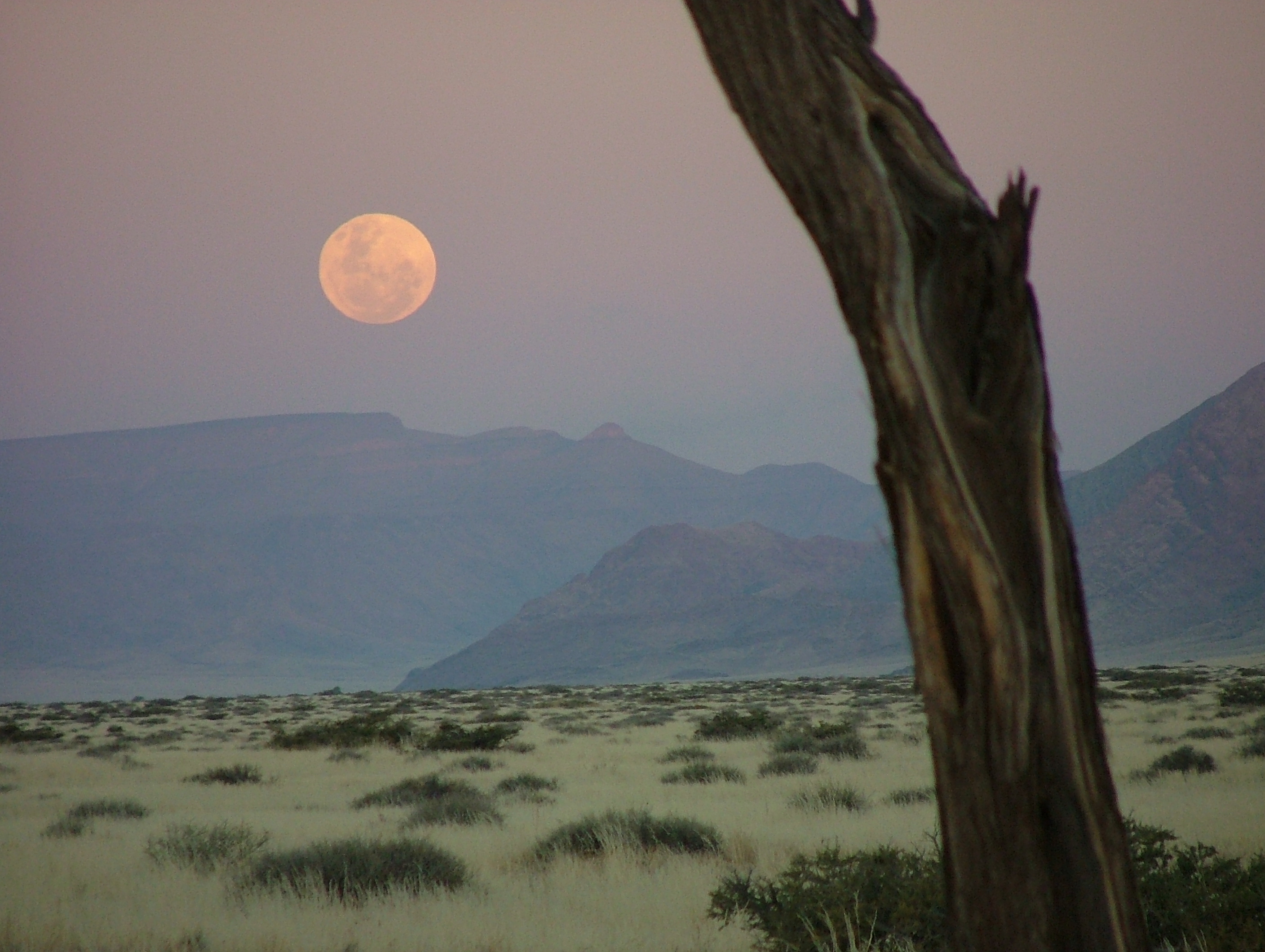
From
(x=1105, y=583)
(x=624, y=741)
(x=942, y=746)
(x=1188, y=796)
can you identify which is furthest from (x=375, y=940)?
(x=1105, y=583)

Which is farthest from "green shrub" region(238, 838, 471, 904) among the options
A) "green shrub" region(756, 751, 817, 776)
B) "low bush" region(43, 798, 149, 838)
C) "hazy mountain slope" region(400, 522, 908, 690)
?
"hazy mountain slope" region(400, 522, 908, 690)

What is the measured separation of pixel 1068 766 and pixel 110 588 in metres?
209

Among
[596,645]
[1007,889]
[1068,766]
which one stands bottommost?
[596,645]

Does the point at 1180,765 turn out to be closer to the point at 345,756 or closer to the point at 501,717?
the point at 345,756

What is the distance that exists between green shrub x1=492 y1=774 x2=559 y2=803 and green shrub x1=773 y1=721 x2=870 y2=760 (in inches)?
170

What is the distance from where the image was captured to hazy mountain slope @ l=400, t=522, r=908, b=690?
402 ft

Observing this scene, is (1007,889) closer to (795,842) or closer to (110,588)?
(795,842)

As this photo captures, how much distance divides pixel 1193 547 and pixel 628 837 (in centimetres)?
10996

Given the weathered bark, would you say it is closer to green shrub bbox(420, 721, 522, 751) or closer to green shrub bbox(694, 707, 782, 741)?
green shrub bbox(420, 721, 522, 751)

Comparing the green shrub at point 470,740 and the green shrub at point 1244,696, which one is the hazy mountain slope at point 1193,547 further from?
the green shrub at point 470,740

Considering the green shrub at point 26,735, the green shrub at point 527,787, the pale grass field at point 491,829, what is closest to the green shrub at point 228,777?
the pale grass field at point 491,829

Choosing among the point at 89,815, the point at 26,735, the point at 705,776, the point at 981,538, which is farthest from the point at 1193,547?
the point at 981,538

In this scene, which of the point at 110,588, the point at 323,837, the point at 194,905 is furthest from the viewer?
the point at 110,588

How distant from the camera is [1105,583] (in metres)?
104
